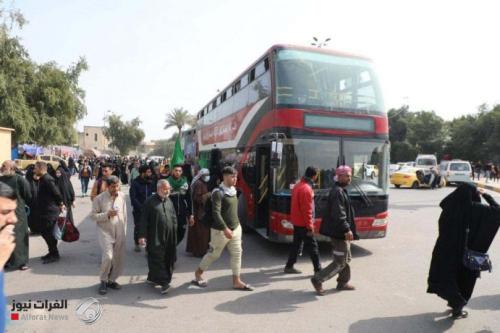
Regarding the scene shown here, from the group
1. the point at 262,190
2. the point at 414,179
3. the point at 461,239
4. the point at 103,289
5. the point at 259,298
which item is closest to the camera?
the point at 461,239

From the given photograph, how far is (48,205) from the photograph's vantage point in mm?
6938

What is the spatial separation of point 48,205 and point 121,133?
6688cm

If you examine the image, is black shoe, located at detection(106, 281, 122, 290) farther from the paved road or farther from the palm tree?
the palm tree

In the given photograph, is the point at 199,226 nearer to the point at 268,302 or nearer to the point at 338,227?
the point at 268,302

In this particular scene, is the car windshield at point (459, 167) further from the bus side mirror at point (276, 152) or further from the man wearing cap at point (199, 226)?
the man wearing cap at point (199, 226)

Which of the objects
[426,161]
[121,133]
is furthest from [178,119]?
[426,161]

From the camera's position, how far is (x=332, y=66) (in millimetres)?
7906

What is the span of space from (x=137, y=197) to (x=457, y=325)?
575cm

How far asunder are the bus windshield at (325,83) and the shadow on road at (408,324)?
4.10m

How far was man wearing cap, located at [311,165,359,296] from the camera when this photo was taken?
5.30 metres

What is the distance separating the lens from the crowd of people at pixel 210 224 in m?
4.57

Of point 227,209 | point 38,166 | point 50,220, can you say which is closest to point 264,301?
point 227,209

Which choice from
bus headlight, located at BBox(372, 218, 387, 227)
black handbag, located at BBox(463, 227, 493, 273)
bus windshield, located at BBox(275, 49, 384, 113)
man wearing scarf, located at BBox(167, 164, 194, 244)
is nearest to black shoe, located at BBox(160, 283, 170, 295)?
man wearing scarf, located at BBox(167, 164, 194, 244)

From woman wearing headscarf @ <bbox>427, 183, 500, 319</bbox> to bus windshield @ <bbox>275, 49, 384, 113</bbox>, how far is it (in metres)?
3.44
